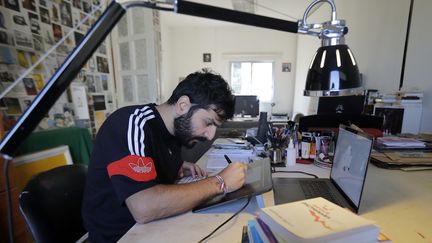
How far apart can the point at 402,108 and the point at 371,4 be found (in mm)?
1314

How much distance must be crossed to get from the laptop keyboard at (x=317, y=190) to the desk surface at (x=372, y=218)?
11 cm

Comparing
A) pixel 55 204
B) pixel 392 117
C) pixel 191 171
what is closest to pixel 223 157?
pixel 191 171

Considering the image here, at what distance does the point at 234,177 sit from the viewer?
840 mm

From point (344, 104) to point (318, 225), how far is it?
6.78 feet

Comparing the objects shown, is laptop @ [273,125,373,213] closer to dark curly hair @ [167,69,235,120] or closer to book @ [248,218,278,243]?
book @ [248,218,278,243]

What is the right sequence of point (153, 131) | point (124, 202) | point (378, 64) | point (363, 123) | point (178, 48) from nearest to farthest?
point (124, 202), point (153, 131), point (363, 123), point (378, 64), point (178, 48)

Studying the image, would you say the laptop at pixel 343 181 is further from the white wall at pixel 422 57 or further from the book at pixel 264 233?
the white wall at pixel 422 57

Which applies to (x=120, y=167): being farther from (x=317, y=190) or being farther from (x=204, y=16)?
(x=317, y=190)

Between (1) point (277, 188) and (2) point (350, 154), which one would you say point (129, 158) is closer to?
(1) point (277, 188)

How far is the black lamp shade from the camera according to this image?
81 centimetres

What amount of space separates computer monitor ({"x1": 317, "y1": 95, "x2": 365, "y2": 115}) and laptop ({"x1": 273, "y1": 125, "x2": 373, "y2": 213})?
140 cm

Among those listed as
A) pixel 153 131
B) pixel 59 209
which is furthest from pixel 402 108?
pixel 59 209

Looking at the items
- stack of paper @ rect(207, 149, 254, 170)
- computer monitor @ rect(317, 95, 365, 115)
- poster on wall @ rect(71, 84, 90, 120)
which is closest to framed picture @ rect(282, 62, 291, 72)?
computer monitor @ rect(317, 95, 365, 115)

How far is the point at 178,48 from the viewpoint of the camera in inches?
219
